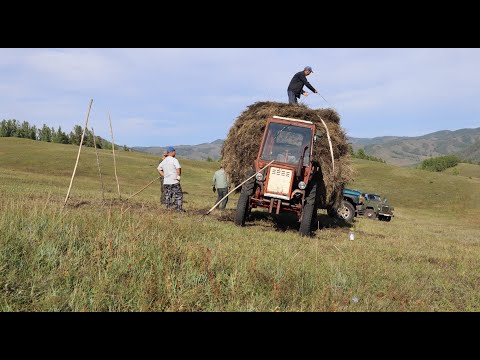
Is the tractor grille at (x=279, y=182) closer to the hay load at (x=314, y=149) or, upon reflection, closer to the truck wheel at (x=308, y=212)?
the truck wheel at (x=308, y=212)

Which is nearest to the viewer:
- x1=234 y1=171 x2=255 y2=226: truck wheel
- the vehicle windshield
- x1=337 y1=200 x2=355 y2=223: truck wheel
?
x1=234 y1=171 x2=255 y2=226: truck wheel

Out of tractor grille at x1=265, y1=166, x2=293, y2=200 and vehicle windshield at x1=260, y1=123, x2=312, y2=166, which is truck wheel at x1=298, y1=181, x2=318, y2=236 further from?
vehicle windshield at x1=260, y1=123, x2=312, y2=166

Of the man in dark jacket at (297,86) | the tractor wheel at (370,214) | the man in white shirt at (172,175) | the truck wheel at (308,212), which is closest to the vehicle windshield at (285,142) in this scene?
the truck wheel at (308,212)

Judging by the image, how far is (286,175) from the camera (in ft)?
32.1

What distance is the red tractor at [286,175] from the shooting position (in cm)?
976

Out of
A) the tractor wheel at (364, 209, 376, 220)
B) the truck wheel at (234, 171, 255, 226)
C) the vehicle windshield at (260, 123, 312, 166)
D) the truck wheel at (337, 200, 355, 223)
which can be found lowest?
the tractor wheel at (364, 209, 376, 220)

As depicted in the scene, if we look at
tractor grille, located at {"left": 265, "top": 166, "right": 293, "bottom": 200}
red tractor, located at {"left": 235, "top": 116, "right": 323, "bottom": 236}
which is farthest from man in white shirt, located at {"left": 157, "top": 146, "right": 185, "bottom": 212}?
tractor grille, located at {"left": 265, "top": 166, "right": 293, "bottom": 200}

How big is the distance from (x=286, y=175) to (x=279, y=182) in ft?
0.83

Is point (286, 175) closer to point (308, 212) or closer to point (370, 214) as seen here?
point (308, 212)

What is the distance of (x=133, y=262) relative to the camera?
4.34 m

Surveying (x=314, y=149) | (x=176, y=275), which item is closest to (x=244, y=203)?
(x=314, y=149)

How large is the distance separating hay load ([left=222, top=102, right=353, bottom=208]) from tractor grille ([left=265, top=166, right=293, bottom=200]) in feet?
3.19

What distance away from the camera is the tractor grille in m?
9.73
